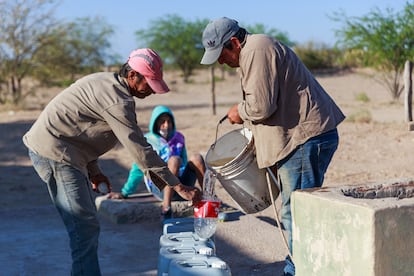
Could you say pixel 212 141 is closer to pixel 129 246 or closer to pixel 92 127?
pixel 129 246

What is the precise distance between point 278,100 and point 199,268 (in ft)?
3.75

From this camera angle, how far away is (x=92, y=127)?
13.5 ft

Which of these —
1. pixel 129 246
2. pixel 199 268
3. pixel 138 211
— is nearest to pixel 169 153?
pixel 138 211

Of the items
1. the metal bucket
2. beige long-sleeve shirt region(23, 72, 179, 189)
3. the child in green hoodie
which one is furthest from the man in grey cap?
the child in green hoodie

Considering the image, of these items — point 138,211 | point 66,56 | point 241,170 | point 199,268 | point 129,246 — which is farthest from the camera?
point 66,56

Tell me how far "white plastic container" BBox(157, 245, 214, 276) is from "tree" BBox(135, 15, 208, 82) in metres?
36.1

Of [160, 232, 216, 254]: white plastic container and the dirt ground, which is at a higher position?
[160, 232, 216, 254]: white plastic container

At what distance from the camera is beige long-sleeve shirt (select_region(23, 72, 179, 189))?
13.0 ft

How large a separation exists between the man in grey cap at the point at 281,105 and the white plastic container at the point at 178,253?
64 cm

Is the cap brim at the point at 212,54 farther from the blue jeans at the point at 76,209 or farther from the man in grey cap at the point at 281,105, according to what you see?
the blue jeans at the point at 76,209

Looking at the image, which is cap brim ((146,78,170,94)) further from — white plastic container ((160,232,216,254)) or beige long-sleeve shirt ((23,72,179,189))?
white plastic container ((160,232,216,254))

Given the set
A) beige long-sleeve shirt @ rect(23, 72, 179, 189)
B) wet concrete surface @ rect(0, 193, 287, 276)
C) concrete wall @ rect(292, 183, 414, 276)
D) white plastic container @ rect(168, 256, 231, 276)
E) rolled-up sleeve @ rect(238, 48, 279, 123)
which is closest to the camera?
concrete wall @ rect(292, 183, 414, 276)

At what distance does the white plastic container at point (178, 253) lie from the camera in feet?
13.1

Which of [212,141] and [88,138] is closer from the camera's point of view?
[88,138]
